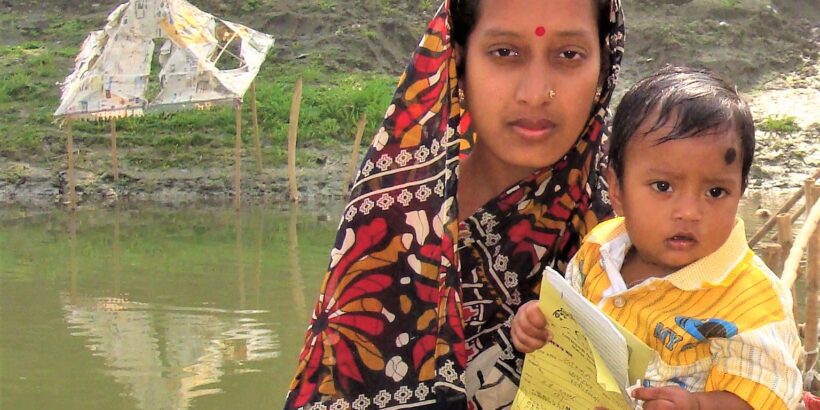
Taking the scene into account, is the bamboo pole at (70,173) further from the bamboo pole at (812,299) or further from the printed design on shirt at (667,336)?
the printed design on shirt at (667,336)

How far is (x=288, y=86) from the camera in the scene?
14156 millimetres

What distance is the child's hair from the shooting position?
5.80ft

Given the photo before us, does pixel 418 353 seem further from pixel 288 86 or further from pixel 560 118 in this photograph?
pixel 288 86

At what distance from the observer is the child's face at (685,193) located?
5.74ft

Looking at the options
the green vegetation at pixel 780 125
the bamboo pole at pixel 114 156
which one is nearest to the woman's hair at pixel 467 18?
the bamboo pole at pixel 114 156

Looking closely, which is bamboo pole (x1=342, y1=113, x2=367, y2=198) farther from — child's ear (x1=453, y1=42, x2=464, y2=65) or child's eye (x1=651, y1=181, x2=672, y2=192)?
child's eye (x1=651, y1=181, x2=672, y2=192)

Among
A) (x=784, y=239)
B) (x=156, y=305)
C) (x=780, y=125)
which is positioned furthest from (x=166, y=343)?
(x=780, y=125)

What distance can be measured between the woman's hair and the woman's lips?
0.64ft

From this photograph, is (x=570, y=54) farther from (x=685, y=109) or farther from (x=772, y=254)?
(x=772, y=254)

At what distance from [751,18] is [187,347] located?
1197 centimetres

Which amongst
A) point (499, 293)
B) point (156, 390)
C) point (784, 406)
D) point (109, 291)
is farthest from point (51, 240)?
point (784, 406)

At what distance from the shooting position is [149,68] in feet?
37.7

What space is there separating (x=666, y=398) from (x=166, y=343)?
515cm

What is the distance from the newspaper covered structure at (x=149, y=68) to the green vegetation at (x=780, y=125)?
594cm
